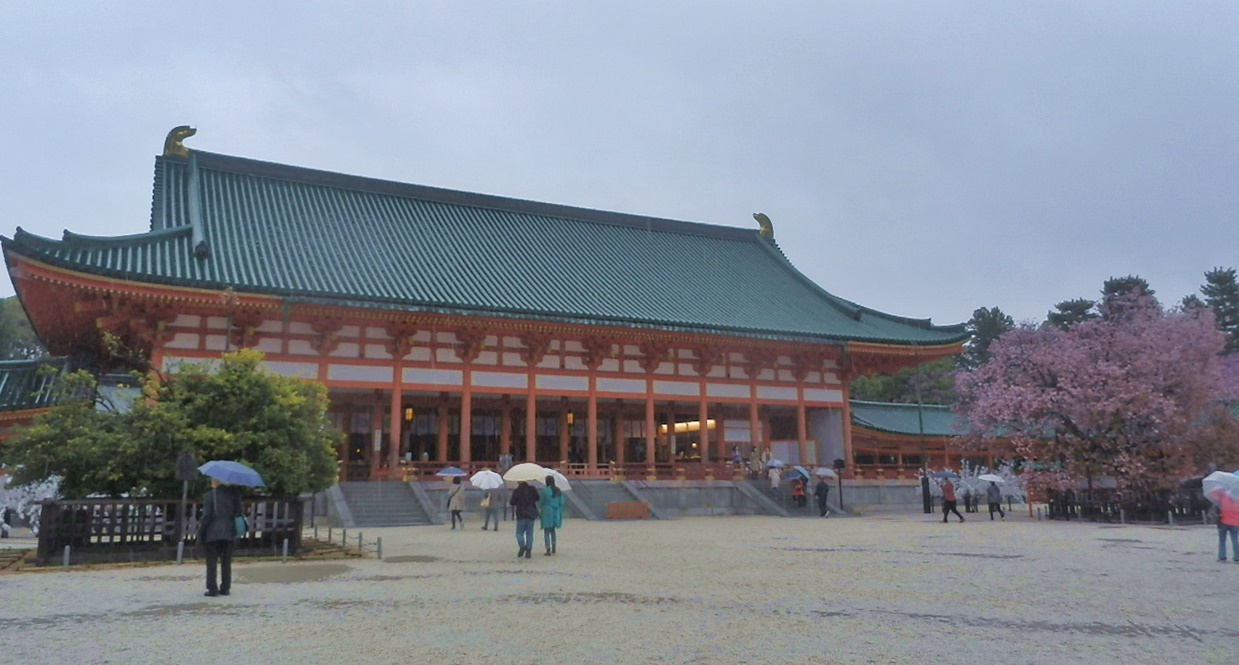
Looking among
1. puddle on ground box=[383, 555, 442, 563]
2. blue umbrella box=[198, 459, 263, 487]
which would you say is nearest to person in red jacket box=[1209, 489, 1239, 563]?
puddle on ground box=[383, 555, 442, 563]

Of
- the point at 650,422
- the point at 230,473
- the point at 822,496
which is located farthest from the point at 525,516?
the point at 650,422

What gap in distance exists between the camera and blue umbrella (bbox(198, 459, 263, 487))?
1031 cm

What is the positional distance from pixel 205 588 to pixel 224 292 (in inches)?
504

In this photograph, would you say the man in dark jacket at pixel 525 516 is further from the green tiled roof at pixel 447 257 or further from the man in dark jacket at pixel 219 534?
the green tiled roof at pixel 447 257

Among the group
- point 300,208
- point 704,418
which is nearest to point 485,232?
point 300,208

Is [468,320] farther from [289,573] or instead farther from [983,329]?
[983,329]

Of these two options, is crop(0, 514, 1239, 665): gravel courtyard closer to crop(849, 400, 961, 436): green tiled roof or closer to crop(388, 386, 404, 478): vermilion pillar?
crop(388, 386, 404, 478): vermilion pillar

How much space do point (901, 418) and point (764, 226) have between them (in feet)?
43.2

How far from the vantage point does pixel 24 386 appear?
26.0 meters

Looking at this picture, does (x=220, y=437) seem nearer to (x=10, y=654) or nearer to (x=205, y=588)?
(x=205, y=588)

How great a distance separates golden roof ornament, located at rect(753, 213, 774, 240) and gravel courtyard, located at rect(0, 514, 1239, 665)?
26.6 metres

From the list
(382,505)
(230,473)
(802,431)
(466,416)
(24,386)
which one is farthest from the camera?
(802,431)

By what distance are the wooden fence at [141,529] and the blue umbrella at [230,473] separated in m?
2.93

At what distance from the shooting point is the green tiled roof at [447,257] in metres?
22.6
